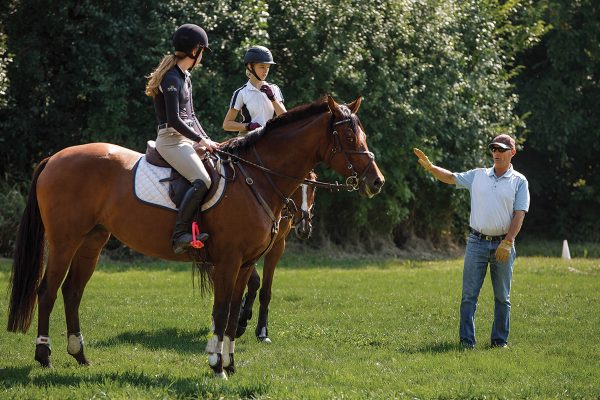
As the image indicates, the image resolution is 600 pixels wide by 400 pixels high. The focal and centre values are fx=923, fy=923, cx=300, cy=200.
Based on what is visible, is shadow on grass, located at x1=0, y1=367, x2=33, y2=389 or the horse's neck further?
the horse's neck

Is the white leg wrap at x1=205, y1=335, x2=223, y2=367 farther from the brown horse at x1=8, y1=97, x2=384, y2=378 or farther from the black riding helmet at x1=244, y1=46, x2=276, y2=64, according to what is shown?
the black riding helmet at x1=244, y1=46, x2=276, y2=64

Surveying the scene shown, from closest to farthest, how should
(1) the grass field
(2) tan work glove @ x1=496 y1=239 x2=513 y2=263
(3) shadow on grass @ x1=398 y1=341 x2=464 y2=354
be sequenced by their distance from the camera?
(1) the grass field < (2) tan work glove @ x1=496 y1=239 x2=513 y2=263 < (3) shadow on grass @ x1=398 y1=341 x2=464 y2=354

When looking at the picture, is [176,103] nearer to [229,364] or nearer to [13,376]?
[229,364]

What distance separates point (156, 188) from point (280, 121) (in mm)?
1368

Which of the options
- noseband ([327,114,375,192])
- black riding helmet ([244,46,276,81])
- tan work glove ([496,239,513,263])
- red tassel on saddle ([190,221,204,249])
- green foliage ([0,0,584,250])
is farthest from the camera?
green foliage ([0,0,584,250])

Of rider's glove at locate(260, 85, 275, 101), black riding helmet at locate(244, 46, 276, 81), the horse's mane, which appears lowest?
Result: the horse's mane

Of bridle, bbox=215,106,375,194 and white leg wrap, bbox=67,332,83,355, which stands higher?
bridle, bbox=215,106,375,194

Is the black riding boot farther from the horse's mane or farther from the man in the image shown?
the man

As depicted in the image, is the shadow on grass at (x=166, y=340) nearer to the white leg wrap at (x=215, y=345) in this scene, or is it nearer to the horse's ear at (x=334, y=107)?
the white leg wrap at (x=215, y=345)

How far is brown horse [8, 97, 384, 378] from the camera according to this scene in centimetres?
867

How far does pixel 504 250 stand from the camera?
1009cm

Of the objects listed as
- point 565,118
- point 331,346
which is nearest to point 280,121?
point 331,346

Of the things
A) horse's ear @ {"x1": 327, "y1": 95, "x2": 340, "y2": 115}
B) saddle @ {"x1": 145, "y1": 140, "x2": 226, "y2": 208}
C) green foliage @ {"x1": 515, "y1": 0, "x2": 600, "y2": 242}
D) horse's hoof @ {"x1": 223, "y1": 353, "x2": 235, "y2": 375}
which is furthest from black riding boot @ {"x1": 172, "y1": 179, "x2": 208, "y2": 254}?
green foliage @ {"x1": 515, "y1": 0, "x2": 600, "y2": 242}

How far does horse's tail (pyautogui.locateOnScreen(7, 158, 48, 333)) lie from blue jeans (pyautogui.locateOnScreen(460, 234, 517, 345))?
4714 mm
